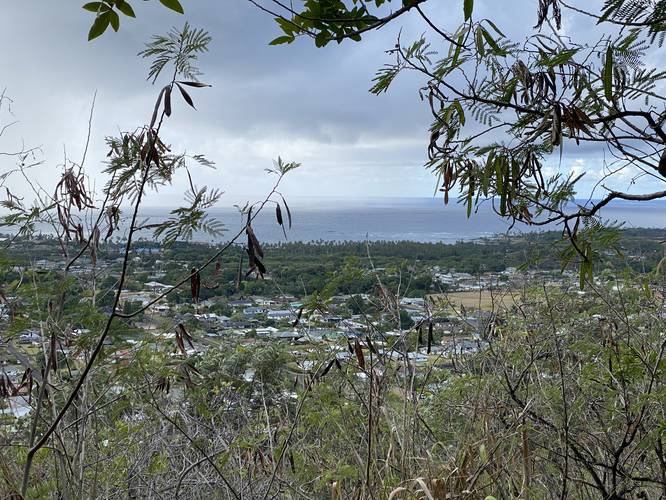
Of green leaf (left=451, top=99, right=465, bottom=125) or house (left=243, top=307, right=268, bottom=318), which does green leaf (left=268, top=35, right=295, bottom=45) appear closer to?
green leaf (left=451, top=99, right=465, bottom=125)

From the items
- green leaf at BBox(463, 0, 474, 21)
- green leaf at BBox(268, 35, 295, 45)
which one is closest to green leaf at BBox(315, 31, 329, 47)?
green leaf at BBox(268, 35, 295, 45)

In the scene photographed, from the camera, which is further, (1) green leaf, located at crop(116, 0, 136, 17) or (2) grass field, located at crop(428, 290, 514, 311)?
(2) grass field, located at crop(428, 290, 514, 311)

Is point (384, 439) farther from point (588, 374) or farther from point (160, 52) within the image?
point (160, 52)

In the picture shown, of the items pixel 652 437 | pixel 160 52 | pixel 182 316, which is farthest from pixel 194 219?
pixel 652 437

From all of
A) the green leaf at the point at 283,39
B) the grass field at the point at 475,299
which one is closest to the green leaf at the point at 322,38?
the green leaf at the point at 283,39

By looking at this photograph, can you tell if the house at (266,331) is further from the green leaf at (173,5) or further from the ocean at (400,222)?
the green leaf at (173,5)
